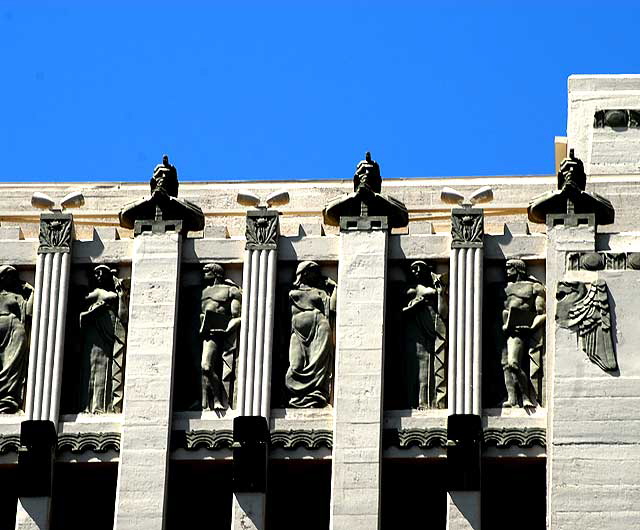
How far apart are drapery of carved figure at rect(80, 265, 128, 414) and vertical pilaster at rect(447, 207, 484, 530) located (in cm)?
604

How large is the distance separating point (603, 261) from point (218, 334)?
707 cm

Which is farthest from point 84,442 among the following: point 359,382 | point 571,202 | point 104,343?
point 571,202

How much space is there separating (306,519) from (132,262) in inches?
228

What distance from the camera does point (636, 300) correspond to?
54188 millimetres

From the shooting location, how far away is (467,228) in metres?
55.3

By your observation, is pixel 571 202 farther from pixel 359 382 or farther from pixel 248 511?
pixel 248 511

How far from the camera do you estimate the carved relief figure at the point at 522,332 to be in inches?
2127

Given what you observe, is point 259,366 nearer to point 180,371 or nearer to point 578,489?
point 180,371

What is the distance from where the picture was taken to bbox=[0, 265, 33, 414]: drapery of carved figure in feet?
180

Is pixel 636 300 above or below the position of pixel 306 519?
above

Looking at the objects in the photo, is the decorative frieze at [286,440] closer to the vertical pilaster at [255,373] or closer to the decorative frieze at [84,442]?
the vertical pilaster at [255,373]

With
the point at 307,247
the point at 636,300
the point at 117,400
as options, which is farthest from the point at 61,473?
the point at 636,300

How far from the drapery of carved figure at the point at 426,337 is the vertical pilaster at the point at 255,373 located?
2538 millimetres

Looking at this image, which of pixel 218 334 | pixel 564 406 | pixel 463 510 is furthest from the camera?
pixel 218 334
